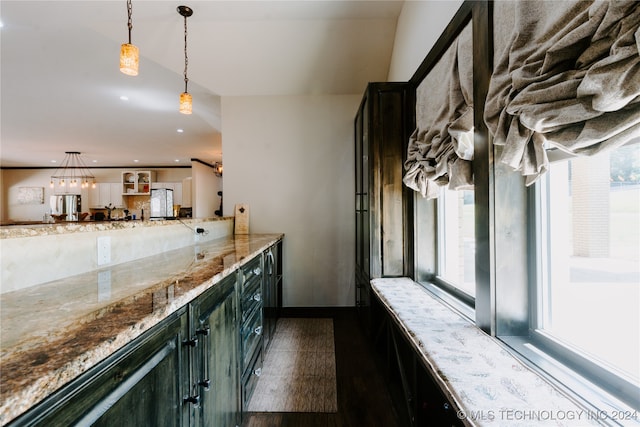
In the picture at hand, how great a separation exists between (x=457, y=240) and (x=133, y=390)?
1904mm

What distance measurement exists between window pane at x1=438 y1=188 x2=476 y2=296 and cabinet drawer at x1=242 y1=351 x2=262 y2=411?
1398mm

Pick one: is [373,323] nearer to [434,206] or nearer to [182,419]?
[434,206]

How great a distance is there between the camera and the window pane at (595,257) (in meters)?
0.82

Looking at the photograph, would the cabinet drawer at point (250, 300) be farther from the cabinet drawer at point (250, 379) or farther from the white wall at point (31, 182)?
the white wall at point (31, 182)

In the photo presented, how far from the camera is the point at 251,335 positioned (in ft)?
6.06

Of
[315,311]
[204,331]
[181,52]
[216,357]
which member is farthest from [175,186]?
[204,331]

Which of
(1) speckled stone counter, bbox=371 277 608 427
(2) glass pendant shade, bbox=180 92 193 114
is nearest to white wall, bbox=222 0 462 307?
(2) glass pendant shade, bbox=180 92 193 114

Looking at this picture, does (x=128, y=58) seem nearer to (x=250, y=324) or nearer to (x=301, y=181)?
(x=250, y=324)

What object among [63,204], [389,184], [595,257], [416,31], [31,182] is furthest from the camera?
[31,182]

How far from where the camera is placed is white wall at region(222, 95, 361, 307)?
343 centimetres

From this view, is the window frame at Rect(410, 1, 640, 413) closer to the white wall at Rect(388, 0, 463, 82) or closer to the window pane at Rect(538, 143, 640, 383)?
the window pane at Rect(538, 143, 640, 383)

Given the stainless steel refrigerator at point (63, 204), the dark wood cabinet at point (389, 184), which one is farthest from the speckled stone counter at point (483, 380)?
the stainless steel refrigerator at point (63, 204)

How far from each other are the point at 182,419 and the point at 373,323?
1.79 metres

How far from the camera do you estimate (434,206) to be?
7.28 feet
